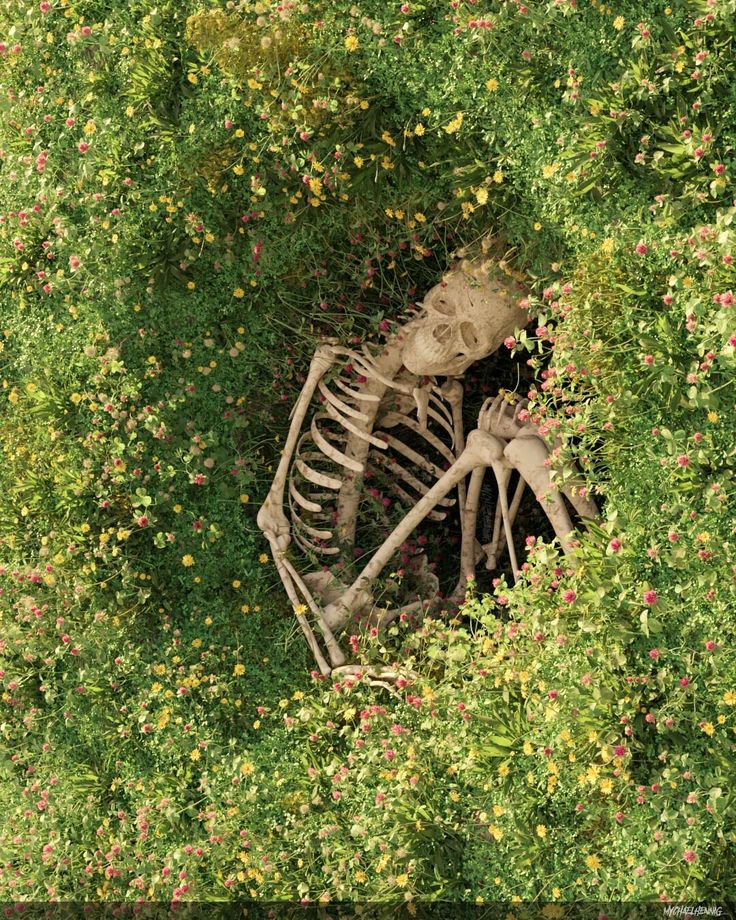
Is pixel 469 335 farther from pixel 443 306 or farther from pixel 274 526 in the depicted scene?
pixel 274 526

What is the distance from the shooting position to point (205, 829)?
5027 mm

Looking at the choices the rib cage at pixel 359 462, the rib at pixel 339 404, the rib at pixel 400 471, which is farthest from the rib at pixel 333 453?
the rib at pixel 400 471

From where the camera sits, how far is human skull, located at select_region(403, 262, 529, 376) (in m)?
5.00

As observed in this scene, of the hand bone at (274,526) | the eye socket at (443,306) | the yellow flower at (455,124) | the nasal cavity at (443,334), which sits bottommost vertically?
the hand bone at (274,526)

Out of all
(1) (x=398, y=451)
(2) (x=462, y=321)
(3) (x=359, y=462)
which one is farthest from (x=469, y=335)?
(1) (x=398, y=451)

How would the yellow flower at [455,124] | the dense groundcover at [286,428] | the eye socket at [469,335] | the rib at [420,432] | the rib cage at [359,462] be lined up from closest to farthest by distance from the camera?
the dense groundcover at [286,428] < the yellow flower at [455,124] < the eye socket at [469,335] < the rib cage at [359,462] < the rib at [420,432]

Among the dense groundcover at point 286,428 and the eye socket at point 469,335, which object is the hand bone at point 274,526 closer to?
the dense groundcover at point 286,428

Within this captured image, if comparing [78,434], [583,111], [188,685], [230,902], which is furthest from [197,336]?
[230,902]

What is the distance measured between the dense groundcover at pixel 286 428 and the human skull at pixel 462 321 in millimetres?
149

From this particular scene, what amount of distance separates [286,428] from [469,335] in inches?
37.4

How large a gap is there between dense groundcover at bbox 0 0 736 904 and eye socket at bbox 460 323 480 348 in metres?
0.27

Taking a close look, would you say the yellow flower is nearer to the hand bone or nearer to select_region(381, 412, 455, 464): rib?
select_region(381, 412, 455, 464): rib

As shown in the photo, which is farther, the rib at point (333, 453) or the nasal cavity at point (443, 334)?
the rib at point (333, 453)

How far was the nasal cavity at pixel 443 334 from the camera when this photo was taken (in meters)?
5.16
